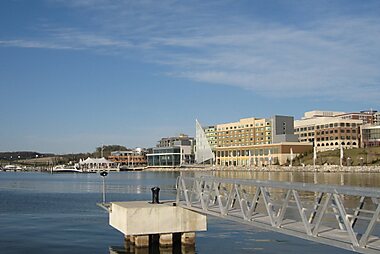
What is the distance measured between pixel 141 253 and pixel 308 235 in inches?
443

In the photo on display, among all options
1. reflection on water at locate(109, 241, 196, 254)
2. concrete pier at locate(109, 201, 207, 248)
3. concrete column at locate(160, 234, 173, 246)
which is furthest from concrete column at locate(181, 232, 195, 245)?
concrete column at locate(160, 234, 173, 246)

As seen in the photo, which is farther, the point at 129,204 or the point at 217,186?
the point at 129,204

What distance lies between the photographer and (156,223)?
26.0 meters

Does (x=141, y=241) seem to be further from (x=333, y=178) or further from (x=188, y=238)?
(x=333, y=178)

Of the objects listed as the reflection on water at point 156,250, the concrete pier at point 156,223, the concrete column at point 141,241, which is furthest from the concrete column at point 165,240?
the concrete column at point 141,241

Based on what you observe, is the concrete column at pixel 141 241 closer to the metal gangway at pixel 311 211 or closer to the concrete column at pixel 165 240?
the concrete column at pixel 165 240

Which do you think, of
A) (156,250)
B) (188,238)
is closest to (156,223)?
(156,250)

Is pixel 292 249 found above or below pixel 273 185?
below

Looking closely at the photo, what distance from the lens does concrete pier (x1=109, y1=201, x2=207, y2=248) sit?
25578mm

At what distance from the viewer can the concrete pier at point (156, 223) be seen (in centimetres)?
2558

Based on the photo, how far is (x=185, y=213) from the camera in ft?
87.2

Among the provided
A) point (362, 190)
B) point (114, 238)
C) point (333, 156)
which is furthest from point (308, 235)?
point (333, 156)

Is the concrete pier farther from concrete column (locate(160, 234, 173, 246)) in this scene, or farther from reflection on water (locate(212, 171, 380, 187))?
reflection on water (locate(212, 171, 380, 187))

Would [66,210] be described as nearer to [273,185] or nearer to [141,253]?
[141,253]
